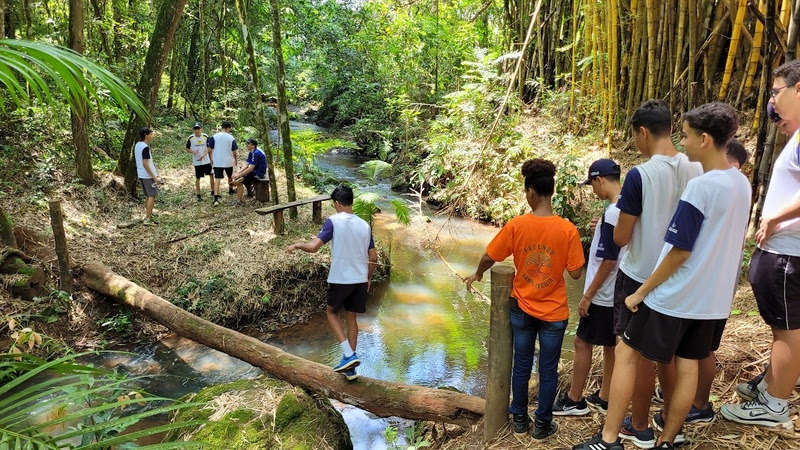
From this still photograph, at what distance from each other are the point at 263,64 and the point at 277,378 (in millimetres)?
14343

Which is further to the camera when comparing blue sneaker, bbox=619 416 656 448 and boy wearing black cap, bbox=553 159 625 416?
boy wearing black cap, bbox=553 159 625 416

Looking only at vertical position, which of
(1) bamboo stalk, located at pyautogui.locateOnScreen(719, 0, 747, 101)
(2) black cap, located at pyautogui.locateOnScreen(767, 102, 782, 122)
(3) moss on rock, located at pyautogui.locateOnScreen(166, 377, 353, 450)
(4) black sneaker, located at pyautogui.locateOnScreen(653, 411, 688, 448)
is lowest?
(3) moss on rock, located at pyautogui.locateOnScreen(166, 377, 353, 450)

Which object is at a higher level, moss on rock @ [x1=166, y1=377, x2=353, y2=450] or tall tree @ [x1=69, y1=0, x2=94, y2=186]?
tall tree @ [x1=69, y1=0, x2=94, y2=186]

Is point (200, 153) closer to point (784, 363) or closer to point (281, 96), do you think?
point (281, 96)

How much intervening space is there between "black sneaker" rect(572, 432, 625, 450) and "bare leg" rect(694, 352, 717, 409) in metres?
0.54

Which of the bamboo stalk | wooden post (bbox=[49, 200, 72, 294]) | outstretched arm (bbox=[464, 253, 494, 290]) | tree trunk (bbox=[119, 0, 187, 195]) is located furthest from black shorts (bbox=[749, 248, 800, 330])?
tree trunk (bbox=[119, 0, 187, 195])

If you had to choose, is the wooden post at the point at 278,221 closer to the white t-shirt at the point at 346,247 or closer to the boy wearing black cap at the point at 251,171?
the boy wearing black cap at the point at 251,171

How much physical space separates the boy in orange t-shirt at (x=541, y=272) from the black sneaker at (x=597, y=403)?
0.45 m

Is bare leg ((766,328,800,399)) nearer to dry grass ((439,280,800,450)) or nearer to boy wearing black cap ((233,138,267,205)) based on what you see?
dry grass ((439,280,800,450))

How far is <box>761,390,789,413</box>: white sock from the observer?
8.25 ft

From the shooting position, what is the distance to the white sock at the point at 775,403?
252cm

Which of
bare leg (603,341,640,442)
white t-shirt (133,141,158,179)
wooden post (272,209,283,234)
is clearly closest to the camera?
bare leg (603,341,640,442)

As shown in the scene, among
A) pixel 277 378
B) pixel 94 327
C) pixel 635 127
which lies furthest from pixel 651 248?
pixel 94 327

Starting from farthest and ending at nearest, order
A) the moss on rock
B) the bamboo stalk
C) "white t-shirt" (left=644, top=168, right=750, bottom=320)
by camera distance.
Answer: the bamboo stalk → the moss on rock → "white t-shirt" (left=644, top=168, right=750, bottom=320)
